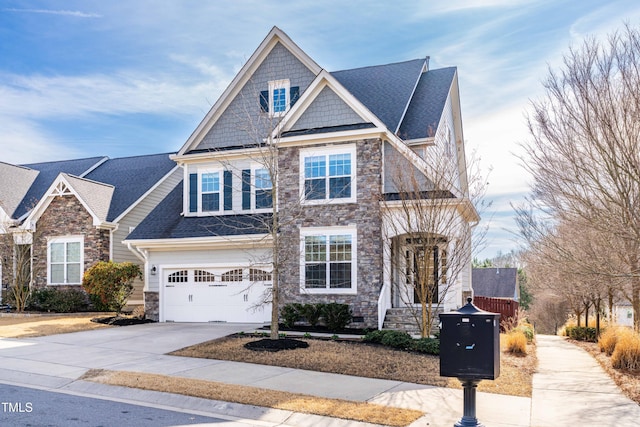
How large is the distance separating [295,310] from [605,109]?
36.7ft

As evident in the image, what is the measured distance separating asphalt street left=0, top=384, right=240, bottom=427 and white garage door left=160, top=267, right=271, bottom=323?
10.1 m

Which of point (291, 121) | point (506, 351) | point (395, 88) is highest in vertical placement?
point (395, 88)

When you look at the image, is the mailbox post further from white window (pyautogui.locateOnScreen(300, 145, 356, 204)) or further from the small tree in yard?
the small tree in yard

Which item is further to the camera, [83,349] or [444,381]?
[83,349]

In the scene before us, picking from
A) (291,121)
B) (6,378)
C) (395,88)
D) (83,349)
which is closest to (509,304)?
(395,88)

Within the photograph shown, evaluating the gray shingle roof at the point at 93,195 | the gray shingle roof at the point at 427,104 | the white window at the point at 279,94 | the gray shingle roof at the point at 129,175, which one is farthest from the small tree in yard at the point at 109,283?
the gray shingle roof at the point at 427,104

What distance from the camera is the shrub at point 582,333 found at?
23.0m

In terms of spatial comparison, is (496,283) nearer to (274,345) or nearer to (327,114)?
(327,114)

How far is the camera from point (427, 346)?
1408 centimetres

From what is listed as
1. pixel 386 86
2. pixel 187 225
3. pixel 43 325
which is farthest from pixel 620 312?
pixel 43 325

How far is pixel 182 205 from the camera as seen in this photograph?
23094 mm

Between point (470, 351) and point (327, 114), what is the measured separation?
12.9 metres

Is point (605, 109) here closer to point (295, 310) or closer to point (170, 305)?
point (295, 310)

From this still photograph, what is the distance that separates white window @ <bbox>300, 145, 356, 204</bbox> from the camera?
1848 cm
